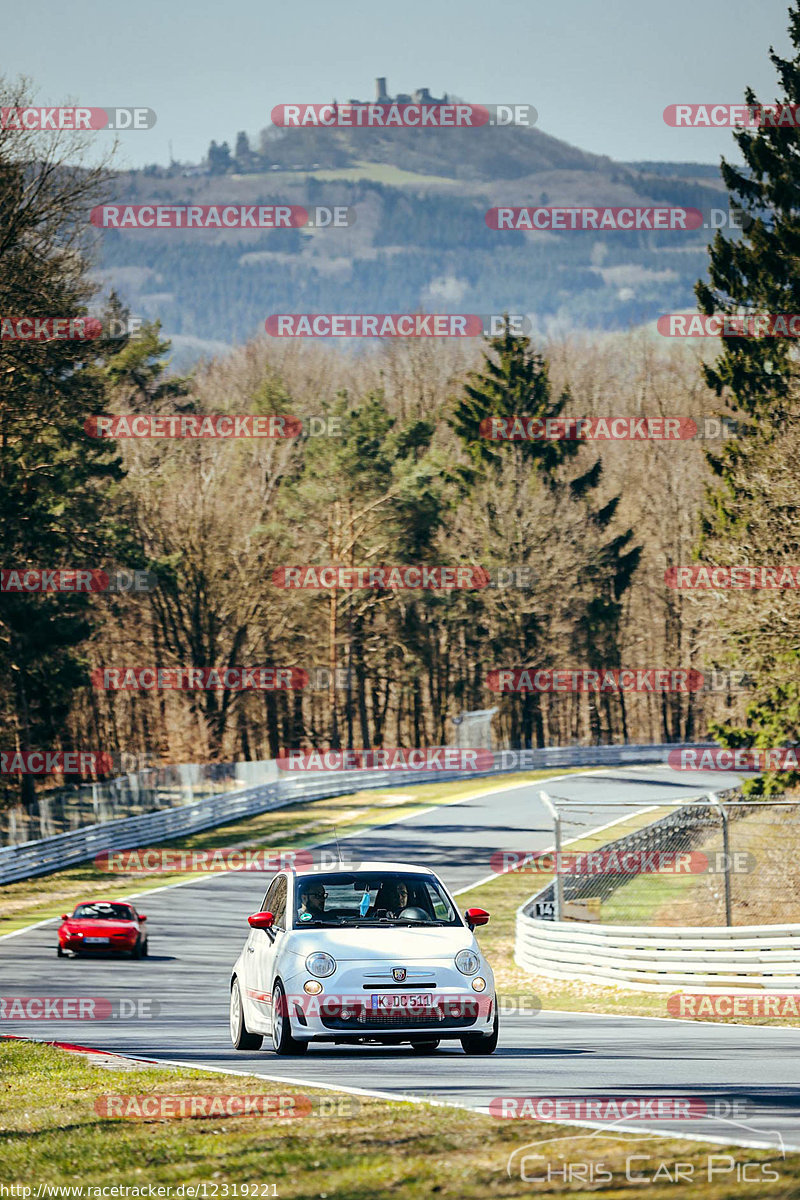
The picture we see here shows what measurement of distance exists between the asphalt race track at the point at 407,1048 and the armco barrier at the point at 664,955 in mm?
1824

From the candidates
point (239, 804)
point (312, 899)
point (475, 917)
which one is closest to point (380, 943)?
point (312, 899)

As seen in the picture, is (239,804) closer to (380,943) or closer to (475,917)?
(475,917)

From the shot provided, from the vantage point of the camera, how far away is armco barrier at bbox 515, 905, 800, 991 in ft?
60.5

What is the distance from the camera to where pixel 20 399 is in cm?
3547

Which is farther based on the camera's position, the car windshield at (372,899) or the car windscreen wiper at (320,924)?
the car windshield at (372,899)

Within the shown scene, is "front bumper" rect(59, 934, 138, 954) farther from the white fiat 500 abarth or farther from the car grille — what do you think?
the car grille

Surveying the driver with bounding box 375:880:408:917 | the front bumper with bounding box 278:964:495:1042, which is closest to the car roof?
the driver with bounding box 375:880:408:917

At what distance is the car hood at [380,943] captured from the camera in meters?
11.6

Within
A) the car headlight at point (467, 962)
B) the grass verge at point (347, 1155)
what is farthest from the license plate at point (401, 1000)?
the grass verge at point (347, 1155)

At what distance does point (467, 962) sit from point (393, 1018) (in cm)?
73

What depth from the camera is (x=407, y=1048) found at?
44.5 ft

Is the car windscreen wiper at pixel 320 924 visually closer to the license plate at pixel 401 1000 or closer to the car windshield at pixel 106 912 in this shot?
the license plate at pixel 401 1000

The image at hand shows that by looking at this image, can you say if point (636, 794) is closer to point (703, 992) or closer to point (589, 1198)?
point (703, 992)

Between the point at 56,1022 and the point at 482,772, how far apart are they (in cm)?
4399
